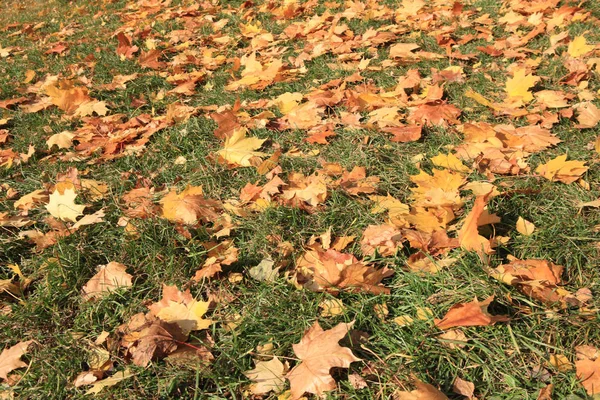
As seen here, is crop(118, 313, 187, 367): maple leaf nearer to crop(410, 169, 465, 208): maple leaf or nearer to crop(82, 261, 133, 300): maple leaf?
crop(82, 261, 133, 300): maple leaf

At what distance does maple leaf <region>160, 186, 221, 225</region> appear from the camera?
215 cm

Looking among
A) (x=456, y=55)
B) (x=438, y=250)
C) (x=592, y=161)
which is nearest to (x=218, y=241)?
(x=438, y=250)

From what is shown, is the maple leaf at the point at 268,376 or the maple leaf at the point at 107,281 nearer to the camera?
the maple leaf at the point at 268,376

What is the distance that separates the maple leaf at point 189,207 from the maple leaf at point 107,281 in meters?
0.34

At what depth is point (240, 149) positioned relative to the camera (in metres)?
2.66

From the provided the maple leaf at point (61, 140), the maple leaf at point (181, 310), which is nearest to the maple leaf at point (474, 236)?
the maple leaf at point (181, 310)

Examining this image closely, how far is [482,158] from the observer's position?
2359 millimetres

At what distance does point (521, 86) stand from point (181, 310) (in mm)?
2441

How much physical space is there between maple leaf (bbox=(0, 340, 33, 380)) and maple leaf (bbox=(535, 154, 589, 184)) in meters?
2.30

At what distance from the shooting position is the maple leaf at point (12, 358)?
5.20 ft

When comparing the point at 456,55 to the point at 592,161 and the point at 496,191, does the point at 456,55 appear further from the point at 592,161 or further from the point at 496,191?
the point at 496,191

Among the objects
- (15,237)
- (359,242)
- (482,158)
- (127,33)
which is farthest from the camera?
(127,33)

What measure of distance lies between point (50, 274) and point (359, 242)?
4.29 feet

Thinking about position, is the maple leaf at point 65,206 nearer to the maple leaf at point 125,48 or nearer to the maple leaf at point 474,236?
the maple leaf at point 474,236
